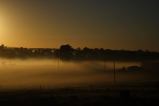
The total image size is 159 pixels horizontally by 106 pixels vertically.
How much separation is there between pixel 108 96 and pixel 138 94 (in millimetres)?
5560

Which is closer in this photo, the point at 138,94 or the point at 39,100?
the point at 39,100

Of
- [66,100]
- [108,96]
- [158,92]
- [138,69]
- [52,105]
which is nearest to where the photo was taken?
[52,105]

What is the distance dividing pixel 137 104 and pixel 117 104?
7.45 ft

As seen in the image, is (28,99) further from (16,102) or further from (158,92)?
(158,92)

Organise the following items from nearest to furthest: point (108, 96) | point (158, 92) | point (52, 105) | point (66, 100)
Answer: point (52, 105) → point (66, 100) → point (108, 96) → point (158, 92)

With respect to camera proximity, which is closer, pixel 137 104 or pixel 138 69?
pixel 137 104

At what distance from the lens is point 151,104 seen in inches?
2286

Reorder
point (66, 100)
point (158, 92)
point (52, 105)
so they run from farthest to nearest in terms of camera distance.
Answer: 1. point (158, 92)
2. point (66, 100)
3. point (52, 105)

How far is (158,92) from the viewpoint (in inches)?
2844

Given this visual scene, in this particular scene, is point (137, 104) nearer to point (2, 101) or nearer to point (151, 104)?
point (151, 104)

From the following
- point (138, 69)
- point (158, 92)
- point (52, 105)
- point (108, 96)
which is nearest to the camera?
point (52, 105)

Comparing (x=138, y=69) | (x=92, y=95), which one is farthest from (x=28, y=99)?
(x=138, y=69)

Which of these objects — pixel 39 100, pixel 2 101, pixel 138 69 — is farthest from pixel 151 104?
pixel 138 69

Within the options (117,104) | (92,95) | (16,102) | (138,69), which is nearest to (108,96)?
(92,95)
